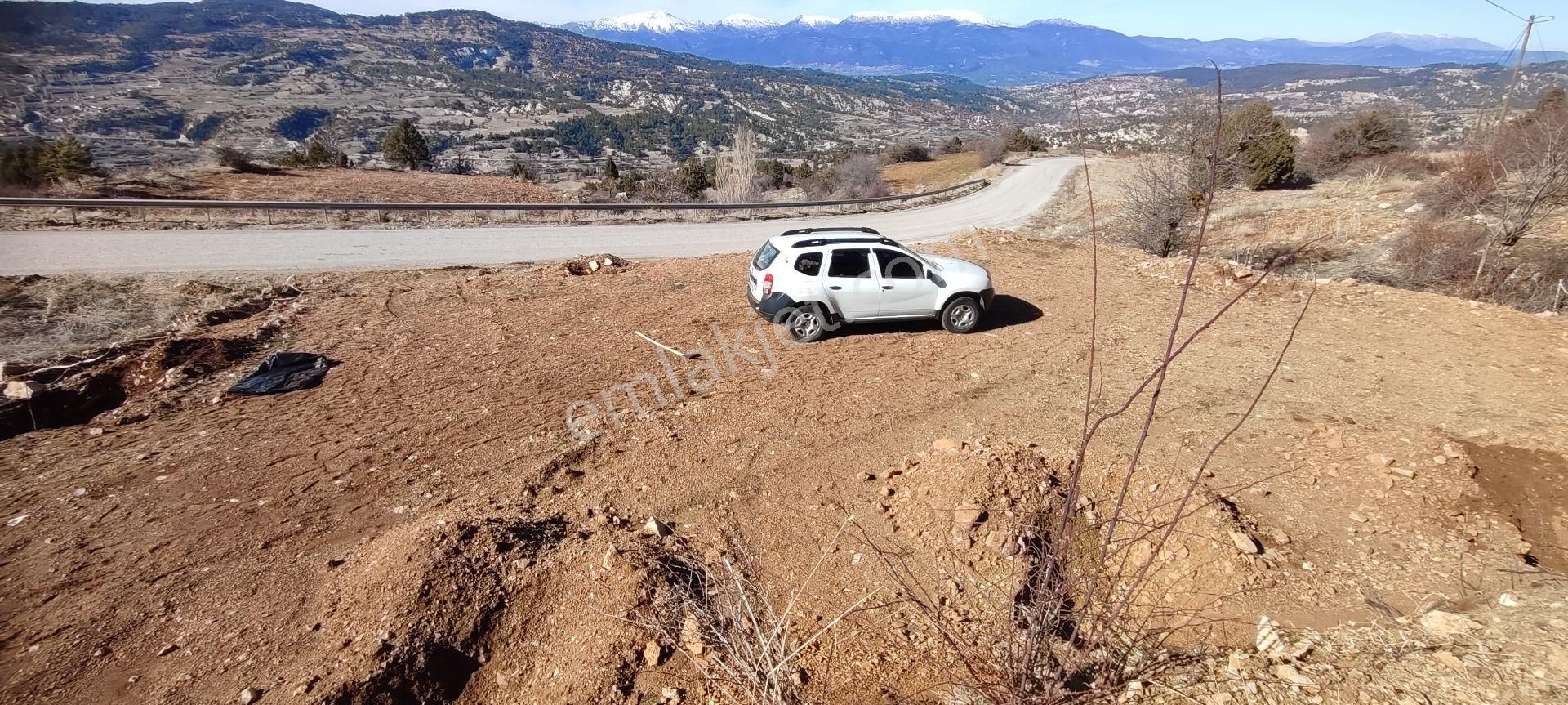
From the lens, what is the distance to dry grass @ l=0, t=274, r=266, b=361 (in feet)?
28.7

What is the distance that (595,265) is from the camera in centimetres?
1341

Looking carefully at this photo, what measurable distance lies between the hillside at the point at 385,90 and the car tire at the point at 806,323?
3542 mm

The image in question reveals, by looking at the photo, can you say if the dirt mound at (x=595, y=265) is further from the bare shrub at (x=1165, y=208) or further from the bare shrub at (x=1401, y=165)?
the bare shrub at (x=1401, y=165)

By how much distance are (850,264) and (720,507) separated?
4933 mm

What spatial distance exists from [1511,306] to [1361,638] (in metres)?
11.9

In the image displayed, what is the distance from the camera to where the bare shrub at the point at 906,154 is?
184 feet

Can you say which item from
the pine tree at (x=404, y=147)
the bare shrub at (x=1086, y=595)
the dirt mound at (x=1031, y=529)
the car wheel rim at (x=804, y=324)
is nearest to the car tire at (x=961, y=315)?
the car wheel rim at (x=804, y=324)

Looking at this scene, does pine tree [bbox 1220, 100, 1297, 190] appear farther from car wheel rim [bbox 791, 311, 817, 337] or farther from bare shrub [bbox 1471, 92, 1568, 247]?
car wheel rim [bbox 791, 311, 817, 337]

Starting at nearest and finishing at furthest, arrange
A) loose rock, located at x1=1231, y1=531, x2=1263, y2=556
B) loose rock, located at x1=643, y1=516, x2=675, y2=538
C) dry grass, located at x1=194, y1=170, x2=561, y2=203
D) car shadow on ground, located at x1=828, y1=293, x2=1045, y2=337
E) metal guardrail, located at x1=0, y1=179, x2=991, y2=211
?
loose rock, located at x1=1231, y1=531, x2=1263, y2=556 < loose rock, located at x1=643, y1=516, x2=675, y2=538 < car shadow on ground, located at x1=828, y1=293, x2=1045, y2=337 < metal guardrail, located at x1=0, y1=179, x2=991, y2=211 < dry grass, located at x1=194, y1=170, x2=561, y2=203

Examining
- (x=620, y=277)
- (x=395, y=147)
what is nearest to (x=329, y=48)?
(x=395, y=147)

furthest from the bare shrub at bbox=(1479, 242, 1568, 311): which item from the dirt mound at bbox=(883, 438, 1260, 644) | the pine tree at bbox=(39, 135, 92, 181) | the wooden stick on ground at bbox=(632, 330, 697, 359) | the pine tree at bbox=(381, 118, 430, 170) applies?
the pine tree at bbox=(381, 118, 430, 170)

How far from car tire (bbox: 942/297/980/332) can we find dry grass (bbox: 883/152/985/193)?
91.7ft

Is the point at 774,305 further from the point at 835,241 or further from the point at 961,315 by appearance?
the point at 961,315

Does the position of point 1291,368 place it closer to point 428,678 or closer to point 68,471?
point 428,678
